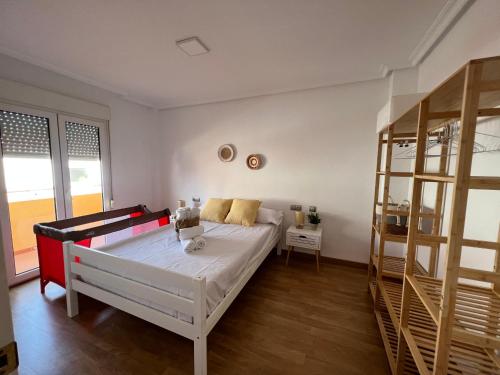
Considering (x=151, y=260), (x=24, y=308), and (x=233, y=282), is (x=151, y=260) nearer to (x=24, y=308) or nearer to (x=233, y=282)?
(x=233, y=282)

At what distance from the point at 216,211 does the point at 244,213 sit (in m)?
0.44

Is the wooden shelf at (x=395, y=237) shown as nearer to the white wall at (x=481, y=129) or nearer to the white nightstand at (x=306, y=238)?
the white wall at (x=481, y=129)

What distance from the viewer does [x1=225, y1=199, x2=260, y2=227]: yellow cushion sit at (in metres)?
2.79

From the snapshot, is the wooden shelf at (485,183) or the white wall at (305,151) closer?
the wooden shelf at (485,183)

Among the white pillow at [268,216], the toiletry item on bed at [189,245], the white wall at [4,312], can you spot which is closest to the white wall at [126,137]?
the toiletry item on bed at [189,245]

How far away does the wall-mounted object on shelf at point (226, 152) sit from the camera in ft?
10.9

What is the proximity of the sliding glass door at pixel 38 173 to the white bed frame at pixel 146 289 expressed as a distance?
1.15 metres

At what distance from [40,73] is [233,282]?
3151 millimetres

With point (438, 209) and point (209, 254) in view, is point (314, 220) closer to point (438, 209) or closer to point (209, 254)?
point (438, 209)

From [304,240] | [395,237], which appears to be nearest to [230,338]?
[304,240]

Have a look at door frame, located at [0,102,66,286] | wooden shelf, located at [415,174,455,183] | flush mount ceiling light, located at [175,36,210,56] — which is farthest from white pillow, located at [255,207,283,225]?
door frame, located at [0,102,66,286]

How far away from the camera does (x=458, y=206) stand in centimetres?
76

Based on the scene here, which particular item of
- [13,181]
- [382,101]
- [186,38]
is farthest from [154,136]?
[382,101]

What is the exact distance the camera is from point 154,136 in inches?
153
